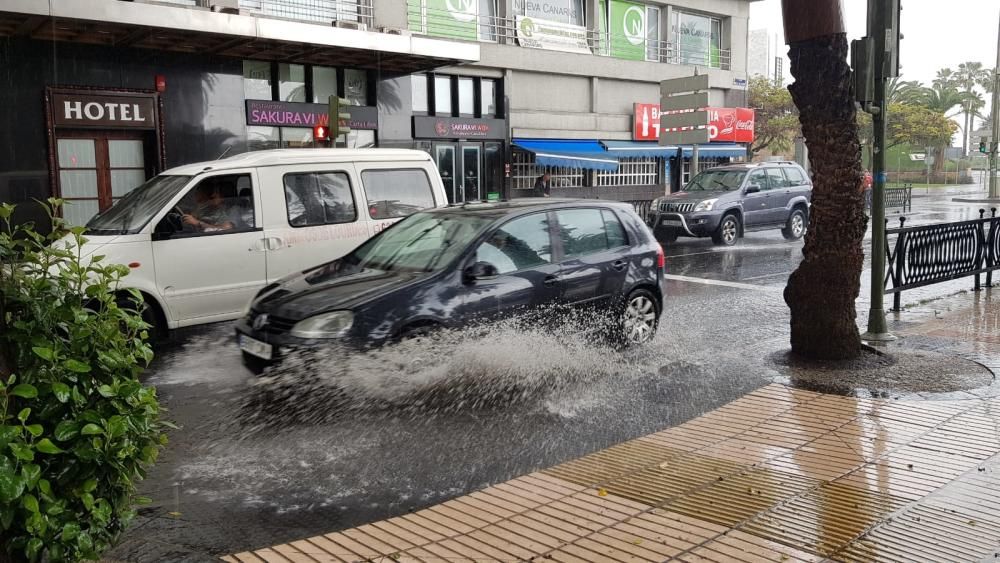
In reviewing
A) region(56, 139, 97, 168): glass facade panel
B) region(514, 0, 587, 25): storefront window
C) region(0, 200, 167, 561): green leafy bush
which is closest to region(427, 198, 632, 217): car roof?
region(0, 200, 167, 561): green leafy bush

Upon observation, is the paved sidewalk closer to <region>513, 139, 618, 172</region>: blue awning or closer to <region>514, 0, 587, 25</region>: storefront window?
<region>513, 139, 618, 172</region>: blue awning

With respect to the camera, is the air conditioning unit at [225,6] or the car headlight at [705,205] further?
the car headlight at [705,205]

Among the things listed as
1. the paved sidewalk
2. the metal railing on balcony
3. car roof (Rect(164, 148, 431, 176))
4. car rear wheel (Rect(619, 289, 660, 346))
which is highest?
the metal railing on balcony

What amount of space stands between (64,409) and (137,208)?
6.64 meters

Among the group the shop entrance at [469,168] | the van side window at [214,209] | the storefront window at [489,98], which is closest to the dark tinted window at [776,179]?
the shop entrance at [469,168]

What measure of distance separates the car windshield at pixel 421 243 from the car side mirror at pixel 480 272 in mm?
200

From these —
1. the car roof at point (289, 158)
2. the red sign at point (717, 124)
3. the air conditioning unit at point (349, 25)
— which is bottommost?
the car roof at point (289, 158)

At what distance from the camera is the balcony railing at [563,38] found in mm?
23938

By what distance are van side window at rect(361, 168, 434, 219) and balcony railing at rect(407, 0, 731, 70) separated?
14681 millimetres

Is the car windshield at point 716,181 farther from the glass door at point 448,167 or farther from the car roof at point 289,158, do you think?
the car roof at point 289,158

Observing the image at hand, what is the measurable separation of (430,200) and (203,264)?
2752 mm

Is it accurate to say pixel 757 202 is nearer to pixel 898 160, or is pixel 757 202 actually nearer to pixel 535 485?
pixel 535 485

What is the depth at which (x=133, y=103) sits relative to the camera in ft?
55.8

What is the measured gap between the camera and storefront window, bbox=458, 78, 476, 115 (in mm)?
25047
